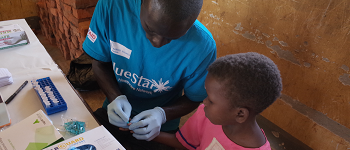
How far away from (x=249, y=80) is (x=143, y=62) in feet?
2.00

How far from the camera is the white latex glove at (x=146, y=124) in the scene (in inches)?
45.4

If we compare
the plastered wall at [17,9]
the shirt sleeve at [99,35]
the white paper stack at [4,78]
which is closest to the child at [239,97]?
the shirt sleeve at [99,35]

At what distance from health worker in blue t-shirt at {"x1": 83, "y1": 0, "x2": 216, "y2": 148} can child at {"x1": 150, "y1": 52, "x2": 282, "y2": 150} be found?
22 cm

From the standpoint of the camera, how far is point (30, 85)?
47.0 inches

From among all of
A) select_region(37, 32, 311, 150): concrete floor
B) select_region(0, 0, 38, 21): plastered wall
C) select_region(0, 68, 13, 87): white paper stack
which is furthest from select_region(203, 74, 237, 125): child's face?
select_region(0, 0, 38, 21): plastered wall

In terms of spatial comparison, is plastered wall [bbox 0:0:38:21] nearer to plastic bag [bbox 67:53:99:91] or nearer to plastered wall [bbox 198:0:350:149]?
plastic bag [bbox 67:53:99:91]

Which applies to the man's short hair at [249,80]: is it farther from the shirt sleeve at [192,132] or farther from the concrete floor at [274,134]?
the concrete floor at [274,134]

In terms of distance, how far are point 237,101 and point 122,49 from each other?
0.69 metres

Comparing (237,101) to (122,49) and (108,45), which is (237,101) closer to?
(122,49)

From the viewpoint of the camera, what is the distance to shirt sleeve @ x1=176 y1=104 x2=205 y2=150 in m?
1.26

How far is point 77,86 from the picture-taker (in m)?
2.55

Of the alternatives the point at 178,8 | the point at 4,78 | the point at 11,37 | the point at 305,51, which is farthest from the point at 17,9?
the point at 305,51

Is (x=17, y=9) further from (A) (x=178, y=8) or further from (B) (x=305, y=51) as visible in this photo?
(B) (x=305, y=51)

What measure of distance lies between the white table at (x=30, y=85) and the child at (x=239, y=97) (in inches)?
21.1
